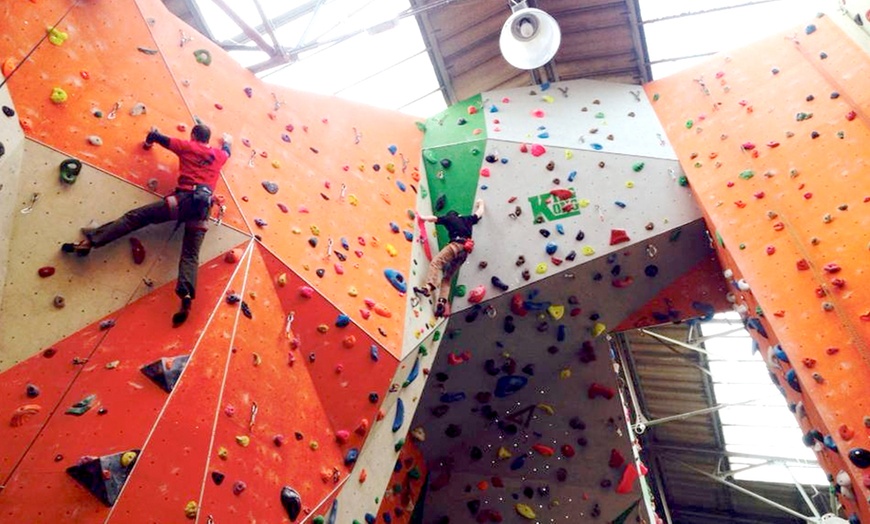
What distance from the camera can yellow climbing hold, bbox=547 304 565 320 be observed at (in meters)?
7.62

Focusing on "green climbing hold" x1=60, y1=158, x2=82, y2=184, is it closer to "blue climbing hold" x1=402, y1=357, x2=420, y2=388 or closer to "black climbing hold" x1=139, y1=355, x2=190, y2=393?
"black climbing hold" x1=139, y1=355, x2=190, y2=393

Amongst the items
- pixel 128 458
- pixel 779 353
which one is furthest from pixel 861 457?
pixel 128 458

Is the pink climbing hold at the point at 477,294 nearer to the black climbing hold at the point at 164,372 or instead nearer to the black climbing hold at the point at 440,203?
the black climbing hold at the point at 440,203

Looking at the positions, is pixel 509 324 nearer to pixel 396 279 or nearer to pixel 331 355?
pixel 396 279

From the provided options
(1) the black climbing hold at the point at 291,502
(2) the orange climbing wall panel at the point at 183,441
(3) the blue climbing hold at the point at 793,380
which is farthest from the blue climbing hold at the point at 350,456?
(3) the blue climbing hold at the point at 793,380

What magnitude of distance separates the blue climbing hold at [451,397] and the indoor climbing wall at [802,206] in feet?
10.5

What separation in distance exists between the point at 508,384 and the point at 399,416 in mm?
2101

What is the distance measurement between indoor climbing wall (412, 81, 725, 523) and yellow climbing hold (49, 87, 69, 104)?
13.7 ft

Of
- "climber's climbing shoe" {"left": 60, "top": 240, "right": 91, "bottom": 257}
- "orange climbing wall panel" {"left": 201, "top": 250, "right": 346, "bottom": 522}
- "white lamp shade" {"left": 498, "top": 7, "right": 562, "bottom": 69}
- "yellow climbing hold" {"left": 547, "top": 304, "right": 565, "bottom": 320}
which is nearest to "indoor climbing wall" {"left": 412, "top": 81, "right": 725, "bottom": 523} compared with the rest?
"yellow climbing hold" {"left": 547, "top": 304, "right": 565, "bottom": 320}

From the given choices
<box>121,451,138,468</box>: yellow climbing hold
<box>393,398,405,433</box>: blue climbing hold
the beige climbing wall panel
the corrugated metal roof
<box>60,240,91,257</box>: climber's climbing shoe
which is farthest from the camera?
the corrugated metal roof

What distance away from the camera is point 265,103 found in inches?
256

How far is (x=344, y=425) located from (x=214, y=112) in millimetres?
2878

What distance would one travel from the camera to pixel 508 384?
7949 mm

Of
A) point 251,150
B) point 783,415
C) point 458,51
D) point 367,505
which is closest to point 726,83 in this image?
point 458,51
